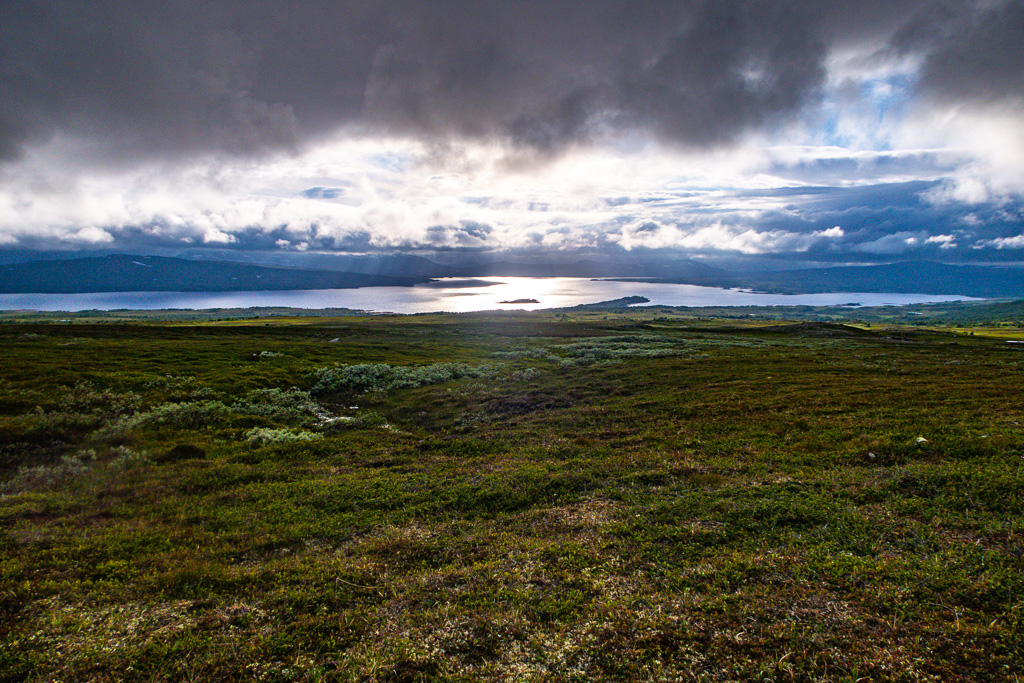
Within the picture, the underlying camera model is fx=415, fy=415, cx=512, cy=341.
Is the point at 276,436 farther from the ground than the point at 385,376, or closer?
closer

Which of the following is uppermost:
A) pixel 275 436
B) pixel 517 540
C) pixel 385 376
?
pixel 385 376

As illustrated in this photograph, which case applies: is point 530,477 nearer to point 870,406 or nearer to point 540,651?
point 540,651

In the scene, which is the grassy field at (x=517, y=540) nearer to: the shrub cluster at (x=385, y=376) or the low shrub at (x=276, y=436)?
the low shrub at (x=276, y=436)

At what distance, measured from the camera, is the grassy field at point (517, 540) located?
8.25 m

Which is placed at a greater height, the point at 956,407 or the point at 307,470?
the point at 956,407

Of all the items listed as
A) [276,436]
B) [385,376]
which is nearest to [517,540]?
[276,436]

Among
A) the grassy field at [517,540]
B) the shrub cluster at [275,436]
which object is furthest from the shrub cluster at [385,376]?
the shrub cluster at [275,436]

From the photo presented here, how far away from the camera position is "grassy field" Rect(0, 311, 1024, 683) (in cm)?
825

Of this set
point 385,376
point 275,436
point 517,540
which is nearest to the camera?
point 517,540

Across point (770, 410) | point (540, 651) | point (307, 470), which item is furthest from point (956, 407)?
point (307, 470)

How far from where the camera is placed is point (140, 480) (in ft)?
61.9

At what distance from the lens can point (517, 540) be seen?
1342 centimetres

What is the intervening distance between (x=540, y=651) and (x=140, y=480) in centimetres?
2033

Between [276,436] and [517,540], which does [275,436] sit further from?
[517,540]
